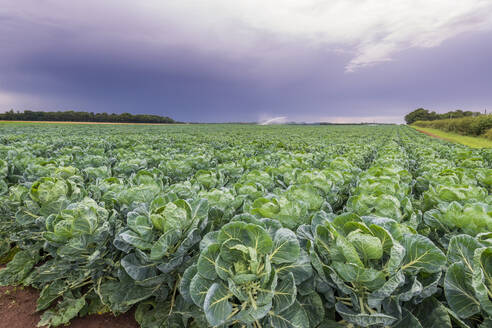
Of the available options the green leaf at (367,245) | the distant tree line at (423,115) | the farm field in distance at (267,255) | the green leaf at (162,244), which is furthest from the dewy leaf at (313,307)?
the distant tree line at (423,115)

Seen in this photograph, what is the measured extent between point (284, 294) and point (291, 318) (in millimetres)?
165

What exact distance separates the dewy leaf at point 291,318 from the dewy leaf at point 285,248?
27 cm

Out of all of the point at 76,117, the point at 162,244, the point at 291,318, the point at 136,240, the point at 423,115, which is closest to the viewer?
the point at 291,318

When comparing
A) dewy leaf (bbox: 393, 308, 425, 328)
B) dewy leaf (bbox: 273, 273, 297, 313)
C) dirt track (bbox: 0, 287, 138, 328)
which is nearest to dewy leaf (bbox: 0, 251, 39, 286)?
dirt track (bbox: 0, 287, 138, 328)

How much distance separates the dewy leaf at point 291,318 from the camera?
1.31 meters

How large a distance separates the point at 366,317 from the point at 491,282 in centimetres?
67

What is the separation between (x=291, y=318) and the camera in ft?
4.37

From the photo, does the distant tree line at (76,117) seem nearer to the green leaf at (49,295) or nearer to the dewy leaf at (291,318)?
the green leaf at (49,295)

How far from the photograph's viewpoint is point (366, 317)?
117 cm

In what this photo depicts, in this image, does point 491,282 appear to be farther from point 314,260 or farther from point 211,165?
point 211,165

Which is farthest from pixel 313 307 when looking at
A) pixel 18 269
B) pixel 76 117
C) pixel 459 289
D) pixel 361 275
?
pixel 76 117

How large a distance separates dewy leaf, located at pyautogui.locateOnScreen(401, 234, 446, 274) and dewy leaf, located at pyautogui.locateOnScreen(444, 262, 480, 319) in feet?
0.21

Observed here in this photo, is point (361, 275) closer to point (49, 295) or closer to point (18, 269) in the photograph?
point (49, 295)

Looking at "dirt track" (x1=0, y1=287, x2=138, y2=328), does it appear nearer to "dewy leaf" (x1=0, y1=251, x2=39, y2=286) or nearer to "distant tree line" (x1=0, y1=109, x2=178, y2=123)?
"dewy leaf" (x1=0, y1=251, x2=39, y2=286)
